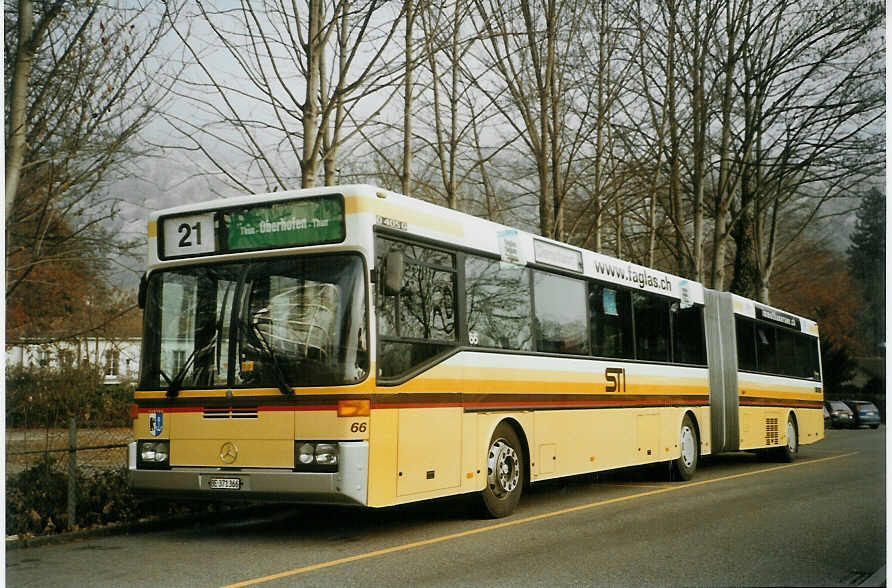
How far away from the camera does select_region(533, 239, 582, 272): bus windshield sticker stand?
41.8 ft

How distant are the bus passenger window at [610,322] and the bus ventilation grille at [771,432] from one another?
6654mm

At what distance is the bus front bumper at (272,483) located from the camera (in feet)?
29.5

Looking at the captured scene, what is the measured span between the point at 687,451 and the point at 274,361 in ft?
32.1

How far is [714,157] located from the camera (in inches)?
1158

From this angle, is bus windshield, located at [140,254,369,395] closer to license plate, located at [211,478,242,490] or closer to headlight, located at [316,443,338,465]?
headlight, located at [316,443,338,465]

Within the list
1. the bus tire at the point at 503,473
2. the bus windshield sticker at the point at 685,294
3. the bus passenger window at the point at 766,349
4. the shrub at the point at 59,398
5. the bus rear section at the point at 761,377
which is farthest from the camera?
the bus passenger window at the point at 766,349

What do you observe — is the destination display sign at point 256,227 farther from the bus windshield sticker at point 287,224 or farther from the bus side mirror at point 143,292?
the bus side mirror at point 143,292

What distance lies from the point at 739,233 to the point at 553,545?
966 inches

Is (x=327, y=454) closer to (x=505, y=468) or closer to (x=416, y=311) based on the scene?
(x=416, y=311)

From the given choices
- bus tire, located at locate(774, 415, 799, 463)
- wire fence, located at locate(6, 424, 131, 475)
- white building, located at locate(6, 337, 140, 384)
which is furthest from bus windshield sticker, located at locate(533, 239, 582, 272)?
bus tire, located at locate(774, 415, 799, 463)

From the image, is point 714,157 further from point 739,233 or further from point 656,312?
point 656,312

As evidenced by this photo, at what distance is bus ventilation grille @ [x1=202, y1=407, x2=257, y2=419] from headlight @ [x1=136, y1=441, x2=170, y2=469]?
587mm

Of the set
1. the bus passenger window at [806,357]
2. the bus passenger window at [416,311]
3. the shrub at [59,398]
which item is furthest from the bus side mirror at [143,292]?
the bus passenger window at [806,357]

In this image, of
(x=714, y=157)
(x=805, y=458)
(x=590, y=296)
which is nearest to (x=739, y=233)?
(x=714, y=157)
